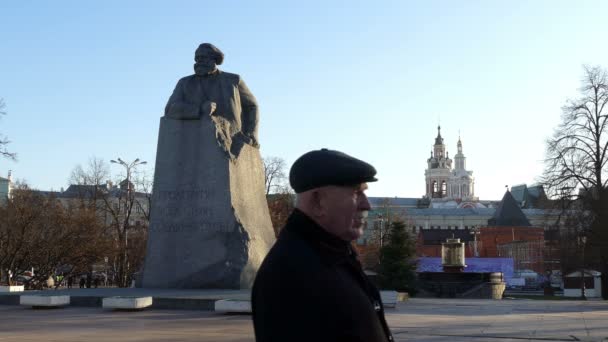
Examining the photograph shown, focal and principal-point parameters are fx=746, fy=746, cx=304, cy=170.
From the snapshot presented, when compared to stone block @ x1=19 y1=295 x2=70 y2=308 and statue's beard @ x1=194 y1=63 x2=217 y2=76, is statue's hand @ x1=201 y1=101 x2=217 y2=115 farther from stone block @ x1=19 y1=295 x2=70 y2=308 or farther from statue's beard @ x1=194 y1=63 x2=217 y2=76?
stone block @ x1=19 y1=295 x2=70 y2=308

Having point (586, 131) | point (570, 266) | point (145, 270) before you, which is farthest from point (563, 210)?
point (145, 270)

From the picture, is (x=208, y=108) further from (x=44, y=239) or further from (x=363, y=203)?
(x=44, y=239)

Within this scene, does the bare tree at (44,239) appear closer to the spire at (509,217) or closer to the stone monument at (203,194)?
the stone monument at (203,194)

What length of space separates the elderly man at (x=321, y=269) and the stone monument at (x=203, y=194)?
1269 centimetres

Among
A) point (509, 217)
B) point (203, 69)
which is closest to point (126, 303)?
point (203, 69)

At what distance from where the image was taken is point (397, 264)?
3781 cm

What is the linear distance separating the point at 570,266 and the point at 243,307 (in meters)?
32.9

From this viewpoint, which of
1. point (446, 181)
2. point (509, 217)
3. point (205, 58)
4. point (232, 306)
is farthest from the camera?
point (446, 181)

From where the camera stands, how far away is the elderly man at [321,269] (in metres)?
2.19

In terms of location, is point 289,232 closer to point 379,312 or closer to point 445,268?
point 379,312

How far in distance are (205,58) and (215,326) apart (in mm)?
7467

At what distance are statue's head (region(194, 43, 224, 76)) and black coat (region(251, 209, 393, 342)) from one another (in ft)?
46.0

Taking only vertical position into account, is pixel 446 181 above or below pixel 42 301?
above

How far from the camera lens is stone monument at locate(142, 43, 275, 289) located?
49.6 feet
